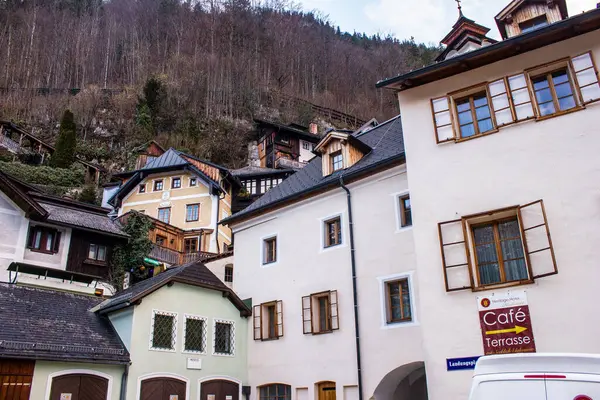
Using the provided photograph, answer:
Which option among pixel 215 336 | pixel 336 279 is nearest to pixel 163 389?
A: pixel 215 336

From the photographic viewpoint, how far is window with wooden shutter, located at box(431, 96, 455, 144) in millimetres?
12624

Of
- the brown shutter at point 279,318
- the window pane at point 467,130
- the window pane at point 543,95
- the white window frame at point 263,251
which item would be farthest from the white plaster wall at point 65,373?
the window pane at point 543,95

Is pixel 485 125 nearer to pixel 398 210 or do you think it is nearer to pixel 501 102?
pixel 501 102

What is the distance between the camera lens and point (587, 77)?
1119cm

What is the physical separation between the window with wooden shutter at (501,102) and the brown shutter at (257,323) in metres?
11.3

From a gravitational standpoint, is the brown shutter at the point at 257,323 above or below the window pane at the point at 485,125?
below

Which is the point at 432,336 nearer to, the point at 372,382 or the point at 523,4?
the point at 372,382

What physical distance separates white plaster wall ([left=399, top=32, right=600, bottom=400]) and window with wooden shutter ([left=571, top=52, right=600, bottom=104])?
18 centimetres

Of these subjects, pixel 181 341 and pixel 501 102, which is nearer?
pixel 501 102

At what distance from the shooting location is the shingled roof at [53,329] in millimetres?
14117

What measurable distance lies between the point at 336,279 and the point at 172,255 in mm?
18685

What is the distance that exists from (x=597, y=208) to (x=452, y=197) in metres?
2.94

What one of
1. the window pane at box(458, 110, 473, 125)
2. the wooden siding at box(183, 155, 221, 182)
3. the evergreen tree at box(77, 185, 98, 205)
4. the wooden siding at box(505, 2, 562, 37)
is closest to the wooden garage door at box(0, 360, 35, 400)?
the window pane at box(458, 110, 473, 125)

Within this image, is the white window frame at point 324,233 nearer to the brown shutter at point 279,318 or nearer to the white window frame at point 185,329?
the brown shutter at point 279,318
